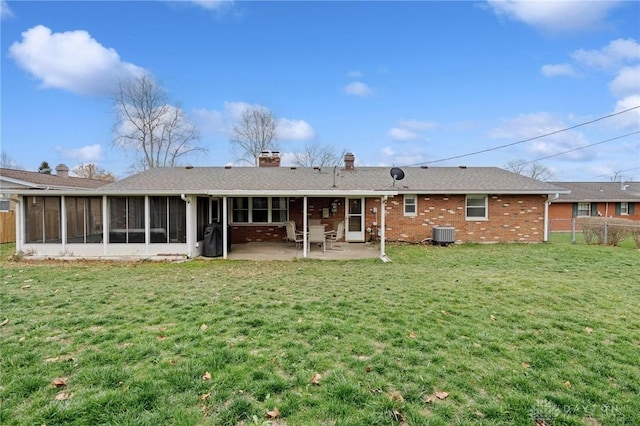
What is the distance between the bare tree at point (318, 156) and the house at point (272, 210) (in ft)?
45.5

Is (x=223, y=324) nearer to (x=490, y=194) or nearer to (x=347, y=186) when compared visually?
(x=347, y=186)

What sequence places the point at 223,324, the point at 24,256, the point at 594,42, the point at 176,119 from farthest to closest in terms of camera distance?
the point at 176,119 → the point at 594,42 → the point at 24,256 → the point at 223,324

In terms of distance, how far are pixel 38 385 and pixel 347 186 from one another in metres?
12.5

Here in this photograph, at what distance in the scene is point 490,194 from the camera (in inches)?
556

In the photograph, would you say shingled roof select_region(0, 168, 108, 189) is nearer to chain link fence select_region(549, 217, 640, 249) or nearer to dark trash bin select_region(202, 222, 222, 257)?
dark trash bin select_region(202, 222, 222, 257)

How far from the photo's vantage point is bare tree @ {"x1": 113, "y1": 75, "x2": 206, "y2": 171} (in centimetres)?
2589

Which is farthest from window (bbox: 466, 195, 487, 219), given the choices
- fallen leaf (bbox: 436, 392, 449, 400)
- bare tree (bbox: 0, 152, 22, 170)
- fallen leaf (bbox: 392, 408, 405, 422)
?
bare tree (bbox: 0, 152, 22, 170)

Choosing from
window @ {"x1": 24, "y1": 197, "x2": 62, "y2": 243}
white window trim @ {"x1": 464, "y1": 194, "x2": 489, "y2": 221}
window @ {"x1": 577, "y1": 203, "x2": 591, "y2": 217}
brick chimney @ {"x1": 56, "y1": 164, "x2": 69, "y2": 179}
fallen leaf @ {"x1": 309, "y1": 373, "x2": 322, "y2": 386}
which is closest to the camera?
fallen leaf @ {"x1": 309, "y1": 373, "x2": 322, "y2": 386}

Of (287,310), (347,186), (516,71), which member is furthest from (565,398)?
(516,71)

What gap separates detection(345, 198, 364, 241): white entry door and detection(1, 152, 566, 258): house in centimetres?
4

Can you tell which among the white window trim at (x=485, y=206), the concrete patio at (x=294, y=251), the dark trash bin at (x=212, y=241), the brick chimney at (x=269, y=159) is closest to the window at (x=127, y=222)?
the dark trash bin at (x=212, y=241)

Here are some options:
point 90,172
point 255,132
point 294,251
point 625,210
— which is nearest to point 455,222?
point 294,251

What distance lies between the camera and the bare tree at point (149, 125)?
2589 centimetres

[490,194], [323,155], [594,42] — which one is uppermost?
[594,42]
